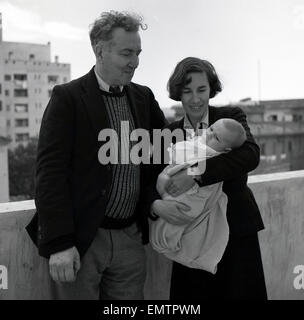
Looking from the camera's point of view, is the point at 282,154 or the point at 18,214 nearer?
the point at 18,214

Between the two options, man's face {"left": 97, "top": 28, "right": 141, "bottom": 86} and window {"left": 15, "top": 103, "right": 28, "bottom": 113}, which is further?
window {"left": 15, "top": 103, "right": 28, "bottom": 113}

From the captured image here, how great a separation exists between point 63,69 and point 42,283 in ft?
174

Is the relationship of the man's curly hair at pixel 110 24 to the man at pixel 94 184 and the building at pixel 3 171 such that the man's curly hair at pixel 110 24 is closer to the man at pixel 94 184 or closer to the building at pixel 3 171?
the man at pixel 94 184

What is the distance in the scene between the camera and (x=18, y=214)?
2.10 m

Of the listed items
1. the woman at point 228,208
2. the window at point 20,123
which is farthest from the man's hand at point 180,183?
the window at point 20,123

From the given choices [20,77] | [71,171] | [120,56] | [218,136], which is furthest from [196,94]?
[20,77]

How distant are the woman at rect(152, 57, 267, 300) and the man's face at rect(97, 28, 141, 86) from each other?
8.6 inches

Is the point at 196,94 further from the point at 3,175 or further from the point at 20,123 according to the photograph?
the point at 20,123

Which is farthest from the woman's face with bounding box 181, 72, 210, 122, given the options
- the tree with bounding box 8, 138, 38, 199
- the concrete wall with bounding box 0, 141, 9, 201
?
the tree with bounding box 8, 138, 38, 199

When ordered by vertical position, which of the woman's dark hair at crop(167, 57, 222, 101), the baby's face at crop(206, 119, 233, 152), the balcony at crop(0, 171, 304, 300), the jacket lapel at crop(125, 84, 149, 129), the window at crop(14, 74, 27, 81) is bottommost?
the balcony at crop(0, 171, 304, 300)

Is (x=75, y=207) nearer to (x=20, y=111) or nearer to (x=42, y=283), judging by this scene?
(x=42, y=283)

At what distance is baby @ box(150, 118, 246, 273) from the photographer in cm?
195

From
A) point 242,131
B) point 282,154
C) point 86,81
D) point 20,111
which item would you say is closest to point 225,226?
point 242,131

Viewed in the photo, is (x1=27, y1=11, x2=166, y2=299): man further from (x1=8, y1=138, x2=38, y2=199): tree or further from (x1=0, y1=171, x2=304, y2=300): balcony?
(x1=8, y1=138, x2=38, y2=199): tree
